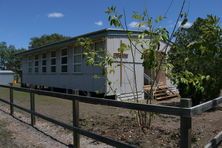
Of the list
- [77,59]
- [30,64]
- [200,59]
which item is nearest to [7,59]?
[30,64]

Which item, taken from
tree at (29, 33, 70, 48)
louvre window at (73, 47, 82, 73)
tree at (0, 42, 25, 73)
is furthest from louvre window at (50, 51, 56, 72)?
tree at (0, 42, 25, 73)

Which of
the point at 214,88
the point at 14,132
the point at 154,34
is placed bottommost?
the point at 14,132

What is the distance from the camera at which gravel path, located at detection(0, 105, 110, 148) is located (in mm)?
7547

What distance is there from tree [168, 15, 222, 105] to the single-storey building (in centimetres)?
231

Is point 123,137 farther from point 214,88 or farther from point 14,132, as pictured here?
point 214,88

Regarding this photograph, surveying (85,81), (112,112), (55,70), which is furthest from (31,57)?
(112,112)

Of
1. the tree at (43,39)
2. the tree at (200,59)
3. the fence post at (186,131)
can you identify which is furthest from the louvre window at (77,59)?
the tree at (43,39)

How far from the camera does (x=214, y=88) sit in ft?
42.5

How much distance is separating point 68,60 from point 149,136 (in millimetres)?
14368

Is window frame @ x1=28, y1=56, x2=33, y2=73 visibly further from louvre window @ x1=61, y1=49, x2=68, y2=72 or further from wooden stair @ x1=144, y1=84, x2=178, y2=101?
wooden stair @ x1=144, y1=84, x2=178, y2=101

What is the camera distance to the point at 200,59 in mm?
11336

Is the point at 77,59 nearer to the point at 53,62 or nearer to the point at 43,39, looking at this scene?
the point at 53,62

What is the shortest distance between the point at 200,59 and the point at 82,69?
964 cm

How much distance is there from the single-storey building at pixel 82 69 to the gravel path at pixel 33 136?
333 cm
